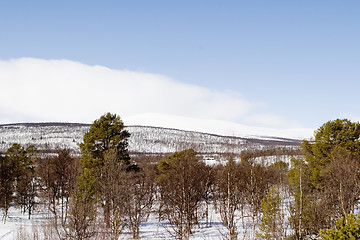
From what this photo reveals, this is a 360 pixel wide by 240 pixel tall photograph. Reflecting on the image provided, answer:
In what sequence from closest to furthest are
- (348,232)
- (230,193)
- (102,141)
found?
(348,232) < (230,193) < (102,141)

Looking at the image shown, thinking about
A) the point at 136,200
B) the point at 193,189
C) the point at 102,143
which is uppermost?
the point at 102,143

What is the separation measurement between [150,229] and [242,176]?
1339 centimetres

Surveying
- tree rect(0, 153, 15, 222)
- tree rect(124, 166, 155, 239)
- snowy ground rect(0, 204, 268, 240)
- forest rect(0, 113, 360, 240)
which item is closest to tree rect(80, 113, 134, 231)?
forest rect(0, 113, 360, 240)

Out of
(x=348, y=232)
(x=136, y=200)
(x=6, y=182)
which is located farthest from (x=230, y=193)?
(x=6, y=182)

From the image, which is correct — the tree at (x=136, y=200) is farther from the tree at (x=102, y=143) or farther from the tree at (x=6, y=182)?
the tree at (x=6, y=182)

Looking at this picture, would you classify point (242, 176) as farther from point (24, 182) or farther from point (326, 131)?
point (24, 182)

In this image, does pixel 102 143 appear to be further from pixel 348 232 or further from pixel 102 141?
pixel 348 232

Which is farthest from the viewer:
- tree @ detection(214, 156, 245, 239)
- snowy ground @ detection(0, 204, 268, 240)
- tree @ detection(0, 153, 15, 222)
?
tree @ detection(0, 153, 15, 222)

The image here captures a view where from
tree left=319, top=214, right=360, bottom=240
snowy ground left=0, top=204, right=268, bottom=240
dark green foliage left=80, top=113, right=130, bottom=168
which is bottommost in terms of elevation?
snowy ground left=0, top=204, right=268, bottom=240

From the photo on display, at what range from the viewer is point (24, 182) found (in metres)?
48.0

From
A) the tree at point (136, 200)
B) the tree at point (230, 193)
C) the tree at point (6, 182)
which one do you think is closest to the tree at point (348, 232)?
the tree at point (230, 193)

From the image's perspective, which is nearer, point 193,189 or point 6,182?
point 193,189

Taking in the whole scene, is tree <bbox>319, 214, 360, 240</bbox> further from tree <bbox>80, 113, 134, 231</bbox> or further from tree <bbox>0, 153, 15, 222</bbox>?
tree <bbox>0, 153, 15, 222</bbox>

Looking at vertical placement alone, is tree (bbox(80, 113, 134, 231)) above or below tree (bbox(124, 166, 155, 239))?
above
